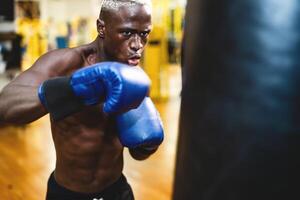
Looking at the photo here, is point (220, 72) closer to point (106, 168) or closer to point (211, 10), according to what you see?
point (211, 10)

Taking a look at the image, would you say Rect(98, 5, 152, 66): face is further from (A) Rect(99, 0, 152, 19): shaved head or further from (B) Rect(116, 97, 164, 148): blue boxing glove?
(B) Rect(116, 97, 164, 148): blue boxing glove

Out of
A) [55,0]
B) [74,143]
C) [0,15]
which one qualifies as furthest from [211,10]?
[55,0]

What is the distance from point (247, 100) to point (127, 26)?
67cm

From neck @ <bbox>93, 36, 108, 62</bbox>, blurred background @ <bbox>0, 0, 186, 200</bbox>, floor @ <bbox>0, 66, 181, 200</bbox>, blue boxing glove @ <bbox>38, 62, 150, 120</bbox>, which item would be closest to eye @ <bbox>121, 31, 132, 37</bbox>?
neck @ <bbox>93, 36, 108, 62</bbox>

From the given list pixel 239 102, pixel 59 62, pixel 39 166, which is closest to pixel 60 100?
pixel 59 62

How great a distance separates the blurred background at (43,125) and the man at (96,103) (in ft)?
2.08

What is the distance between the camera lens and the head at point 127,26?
112 centimetres

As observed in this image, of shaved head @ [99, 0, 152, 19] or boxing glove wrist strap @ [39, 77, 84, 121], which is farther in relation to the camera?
shaved head @ [99, 0, 152, 19]

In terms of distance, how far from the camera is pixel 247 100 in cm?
53

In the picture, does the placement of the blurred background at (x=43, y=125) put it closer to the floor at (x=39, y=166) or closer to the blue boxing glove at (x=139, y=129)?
the floor at (x=39, y=166)

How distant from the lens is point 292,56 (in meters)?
0.50

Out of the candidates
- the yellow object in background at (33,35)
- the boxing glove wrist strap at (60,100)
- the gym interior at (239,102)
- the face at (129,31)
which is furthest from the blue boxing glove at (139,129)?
the yellow object in background at (33,35)

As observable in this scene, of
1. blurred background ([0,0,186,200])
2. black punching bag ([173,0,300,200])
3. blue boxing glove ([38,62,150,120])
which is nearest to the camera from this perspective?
black punching bag ([173,0,300,200])

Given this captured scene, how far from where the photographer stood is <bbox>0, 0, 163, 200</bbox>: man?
900 millimetres
